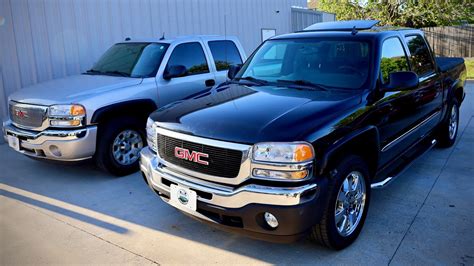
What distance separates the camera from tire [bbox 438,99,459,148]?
6.07m

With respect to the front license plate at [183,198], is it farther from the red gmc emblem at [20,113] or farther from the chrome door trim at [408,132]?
the red gmc emblem at [20,113]

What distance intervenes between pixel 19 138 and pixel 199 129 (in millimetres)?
3308

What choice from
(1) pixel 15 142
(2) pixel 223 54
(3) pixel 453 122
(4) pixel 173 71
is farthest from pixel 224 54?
(3) pixel 453 122

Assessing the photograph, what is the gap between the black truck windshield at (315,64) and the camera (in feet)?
13.1

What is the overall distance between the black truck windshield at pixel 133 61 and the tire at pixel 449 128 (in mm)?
4293

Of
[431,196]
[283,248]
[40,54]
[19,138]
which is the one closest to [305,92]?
[283,248]

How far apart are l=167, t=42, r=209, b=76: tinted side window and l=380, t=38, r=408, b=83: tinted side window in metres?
3.13

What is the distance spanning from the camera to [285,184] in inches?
115

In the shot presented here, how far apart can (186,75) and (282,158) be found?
3799 millimetres

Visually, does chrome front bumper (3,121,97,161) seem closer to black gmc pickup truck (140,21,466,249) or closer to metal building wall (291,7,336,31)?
black gmc pickup truck (140,21,466,249)

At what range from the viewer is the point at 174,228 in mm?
3943

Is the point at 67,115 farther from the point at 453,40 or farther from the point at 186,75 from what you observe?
the point at 453,40

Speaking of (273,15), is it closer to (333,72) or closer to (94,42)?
(94,42)

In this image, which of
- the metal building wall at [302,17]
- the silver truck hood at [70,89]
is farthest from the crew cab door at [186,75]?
the metal building wall at [302,17]
